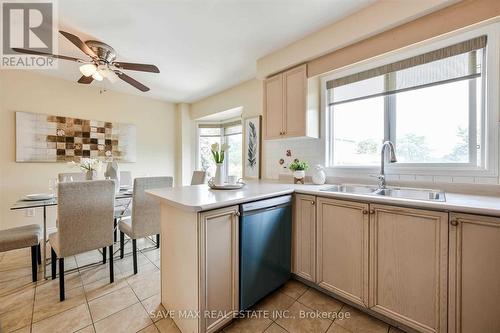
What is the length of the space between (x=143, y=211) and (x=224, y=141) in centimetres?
287

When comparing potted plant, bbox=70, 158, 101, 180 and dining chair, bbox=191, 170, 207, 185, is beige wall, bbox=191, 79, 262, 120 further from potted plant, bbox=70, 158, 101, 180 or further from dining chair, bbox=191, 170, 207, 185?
potted plant, bbox=70, 158, 101, 180

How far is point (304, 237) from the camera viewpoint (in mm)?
1837

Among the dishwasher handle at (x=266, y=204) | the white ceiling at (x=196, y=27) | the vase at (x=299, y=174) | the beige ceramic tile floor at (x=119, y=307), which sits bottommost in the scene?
the beige ceramic tile floor at (x=119, y=307)

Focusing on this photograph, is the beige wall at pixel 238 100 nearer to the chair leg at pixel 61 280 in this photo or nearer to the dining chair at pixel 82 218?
the dining chair at pixel 82 218

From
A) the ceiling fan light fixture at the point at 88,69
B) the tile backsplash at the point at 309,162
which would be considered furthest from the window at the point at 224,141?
the ceiling fan light fixture at the point at 88,69

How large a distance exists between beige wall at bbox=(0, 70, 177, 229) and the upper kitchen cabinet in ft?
9.51

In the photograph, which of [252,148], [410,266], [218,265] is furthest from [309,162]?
[218,265]

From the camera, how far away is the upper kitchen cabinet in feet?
7.50

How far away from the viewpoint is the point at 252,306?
1622 millimetres

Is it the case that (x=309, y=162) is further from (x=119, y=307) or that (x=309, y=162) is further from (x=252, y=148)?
(x=119, y=307)

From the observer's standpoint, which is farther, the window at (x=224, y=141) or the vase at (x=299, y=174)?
the window at (x=224, y=141)

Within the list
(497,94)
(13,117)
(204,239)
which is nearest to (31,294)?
(204,239)

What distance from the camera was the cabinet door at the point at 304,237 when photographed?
1776 millimetres

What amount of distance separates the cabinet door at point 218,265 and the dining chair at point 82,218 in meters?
1.20
